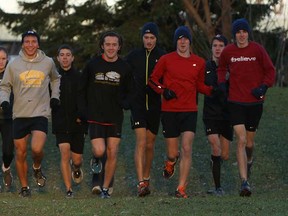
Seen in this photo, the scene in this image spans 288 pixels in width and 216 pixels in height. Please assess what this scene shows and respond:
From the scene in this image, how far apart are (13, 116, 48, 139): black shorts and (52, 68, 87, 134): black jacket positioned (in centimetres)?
38

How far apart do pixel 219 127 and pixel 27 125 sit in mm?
2970

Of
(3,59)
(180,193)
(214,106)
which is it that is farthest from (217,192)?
(3,59)

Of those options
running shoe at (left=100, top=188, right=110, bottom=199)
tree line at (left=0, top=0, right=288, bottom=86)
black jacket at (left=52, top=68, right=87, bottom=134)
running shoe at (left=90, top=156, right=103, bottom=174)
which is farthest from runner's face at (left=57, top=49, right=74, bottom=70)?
tree line at (left=0, top=0, right=288, bottom=86)

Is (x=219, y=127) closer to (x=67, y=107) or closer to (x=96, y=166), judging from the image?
(x=96, y=166)

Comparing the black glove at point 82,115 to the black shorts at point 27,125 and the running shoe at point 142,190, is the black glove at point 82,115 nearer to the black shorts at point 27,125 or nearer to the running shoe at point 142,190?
the black shorts at point 27,125

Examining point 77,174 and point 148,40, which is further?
point 77,174

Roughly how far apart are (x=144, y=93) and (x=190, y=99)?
782 millimetres

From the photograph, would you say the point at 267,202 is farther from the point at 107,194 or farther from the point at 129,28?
the point at 129,28

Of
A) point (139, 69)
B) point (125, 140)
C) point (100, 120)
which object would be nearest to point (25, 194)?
point (100, 120)

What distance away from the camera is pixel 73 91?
13.2 meters

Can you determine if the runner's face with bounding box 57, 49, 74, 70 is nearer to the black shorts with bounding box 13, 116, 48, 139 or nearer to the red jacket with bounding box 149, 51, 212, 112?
the black shorts with bounding box 13, 116, 48, 139

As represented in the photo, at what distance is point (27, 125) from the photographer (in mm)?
12852

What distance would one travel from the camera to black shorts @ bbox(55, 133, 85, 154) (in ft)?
43.6

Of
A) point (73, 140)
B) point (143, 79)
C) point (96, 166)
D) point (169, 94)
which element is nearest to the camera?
point (169, 94)
